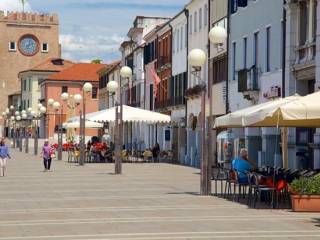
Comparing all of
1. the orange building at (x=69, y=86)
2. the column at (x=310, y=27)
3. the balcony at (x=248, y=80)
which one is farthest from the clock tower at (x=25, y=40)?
the column at (x=310, y=27)

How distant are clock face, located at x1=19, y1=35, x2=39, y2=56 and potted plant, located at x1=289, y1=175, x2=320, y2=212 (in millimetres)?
135814

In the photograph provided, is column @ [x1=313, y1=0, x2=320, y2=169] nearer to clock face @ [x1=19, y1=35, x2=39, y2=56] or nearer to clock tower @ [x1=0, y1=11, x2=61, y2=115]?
clock tower @ [x1=0, y1=11, x2=61, y2=115]

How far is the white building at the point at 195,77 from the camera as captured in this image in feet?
169

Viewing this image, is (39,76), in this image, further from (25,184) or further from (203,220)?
(203,220)

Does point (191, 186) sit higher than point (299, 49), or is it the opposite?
point (299, 49)

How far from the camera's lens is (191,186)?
2895 centimetres

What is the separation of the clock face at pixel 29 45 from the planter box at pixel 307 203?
135841 mm

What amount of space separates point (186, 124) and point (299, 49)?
82.7 feet

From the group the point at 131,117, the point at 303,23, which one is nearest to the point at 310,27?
the point at 303,23

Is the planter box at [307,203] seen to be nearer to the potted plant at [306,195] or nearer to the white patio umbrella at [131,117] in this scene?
the potted plant at [306,195]

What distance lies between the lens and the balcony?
124 feet

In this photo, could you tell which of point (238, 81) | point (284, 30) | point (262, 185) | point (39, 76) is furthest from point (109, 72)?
point (262, 185)

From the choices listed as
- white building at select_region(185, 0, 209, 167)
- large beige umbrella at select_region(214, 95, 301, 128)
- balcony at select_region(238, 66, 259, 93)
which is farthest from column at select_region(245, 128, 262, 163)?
large beige umbrella at select_region(214, 95, 301, 128)

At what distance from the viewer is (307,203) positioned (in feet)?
62.8
